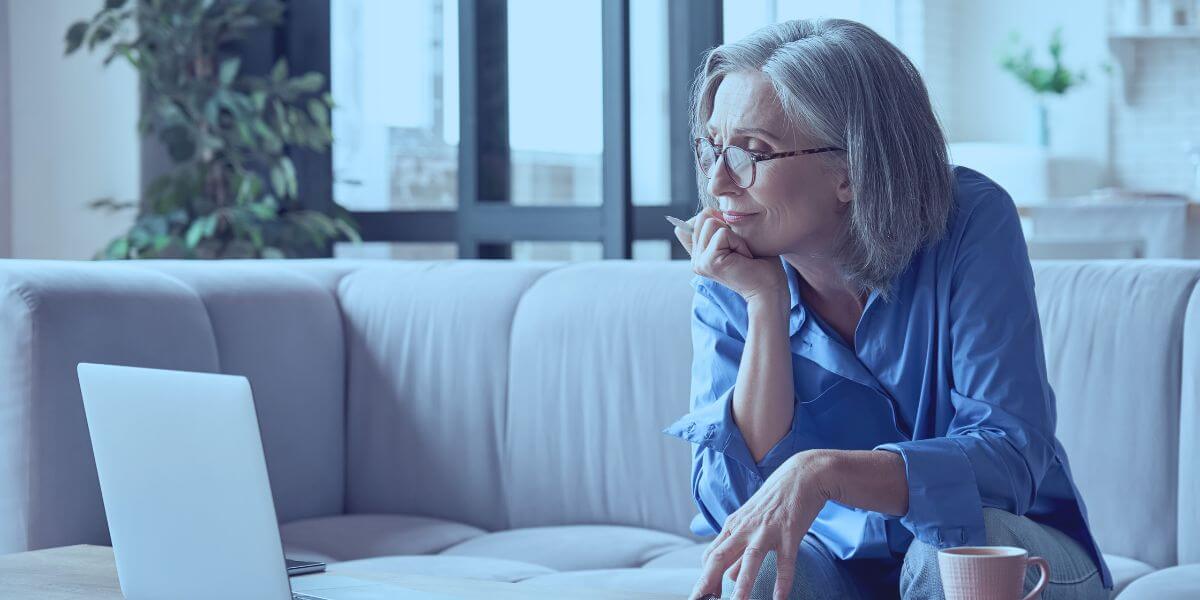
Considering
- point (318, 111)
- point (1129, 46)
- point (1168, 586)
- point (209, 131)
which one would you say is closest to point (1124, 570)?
point (1168, 586)

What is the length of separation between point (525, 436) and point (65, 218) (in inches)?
81.6

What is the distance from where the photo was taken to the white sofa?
6.77ft

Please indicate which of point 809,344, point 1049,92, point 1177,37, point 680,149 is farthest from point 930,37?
point 809,344

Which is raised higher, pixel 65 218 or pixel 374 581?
pixel 65 218

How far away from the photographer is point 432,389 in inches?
104

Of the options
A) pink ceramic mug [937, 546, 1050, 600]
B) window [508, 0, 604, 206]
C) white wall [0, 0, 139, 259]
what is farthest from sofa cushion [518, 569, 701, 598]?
white wall [0, 0, 139, 259]

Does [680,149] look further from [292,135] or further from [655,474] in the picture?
[655,474]

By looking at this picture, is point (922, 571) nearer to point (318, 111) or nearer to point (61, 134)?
point (318, 111)

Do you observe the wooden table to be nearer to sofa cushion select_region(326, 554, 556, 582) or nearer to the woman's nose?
the woman's nose

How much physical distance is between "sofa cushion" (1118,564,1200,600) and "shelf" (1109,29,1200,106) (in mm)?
5786

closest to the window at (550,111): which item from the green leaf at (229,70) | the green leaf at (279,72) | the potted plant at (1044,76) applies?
the green leaf at (279,72)

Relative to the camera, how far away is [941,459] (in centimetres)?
133

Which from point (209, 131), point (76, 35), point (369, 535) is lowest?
point (369, 535)

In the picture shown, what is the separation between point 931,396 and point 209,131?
9.32ft
